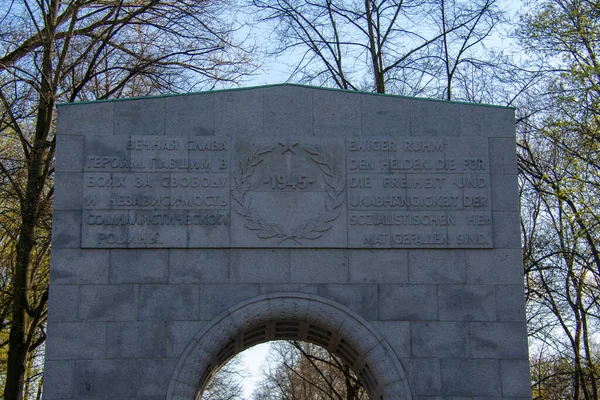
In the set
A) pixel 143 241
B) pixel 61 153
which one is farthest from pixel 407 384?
pixel 61 153

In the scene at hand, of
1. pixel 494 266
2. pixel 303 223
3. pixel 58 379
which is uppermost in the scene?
pixel 303 223

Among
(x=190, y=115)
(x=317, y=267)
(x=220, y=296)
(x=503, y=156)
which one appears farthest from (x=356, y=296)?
(x=190, y=115)

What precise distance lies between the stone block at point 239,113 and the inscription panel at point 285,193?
7.6 inches

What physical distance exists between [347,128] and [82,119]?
15.0 ft

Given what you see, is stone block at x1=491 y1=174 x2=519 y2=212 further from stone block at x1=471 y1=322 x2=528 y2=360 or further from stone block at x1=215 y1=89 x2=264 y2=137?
stone block at x1=215 y1=89 x2=264 y2=137

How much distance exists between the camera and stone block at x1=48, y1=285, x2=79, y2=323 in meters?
14.3

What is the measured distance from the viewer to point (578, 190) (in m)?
20.8

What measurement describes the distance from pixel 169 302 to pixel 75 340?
1620 millimetres

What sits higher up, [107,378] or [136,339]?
[136,339]

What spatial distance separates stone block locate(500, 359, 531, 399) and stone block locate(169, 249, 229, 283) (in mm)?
4832

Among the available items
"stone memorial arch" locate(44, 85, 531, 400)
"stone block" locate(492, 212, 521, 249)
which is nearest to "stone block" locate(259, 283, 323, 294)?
"stone memorial arch" locate(44, 85, 531, 400)

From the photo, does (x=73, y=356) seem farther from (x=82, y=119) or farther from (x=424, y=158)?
(x=424, y=158)

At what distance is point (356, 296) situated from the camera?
47.7 feet

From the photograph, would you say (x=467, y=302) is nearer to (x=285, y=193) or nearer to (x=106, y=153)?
(x=285, y=193)
